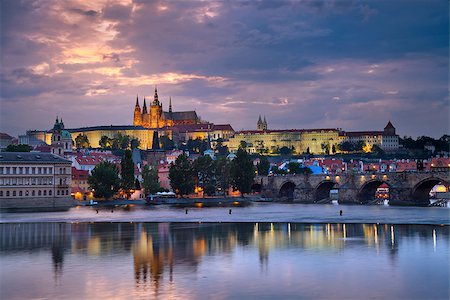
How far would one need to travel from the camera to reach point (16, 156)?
83.1 metres

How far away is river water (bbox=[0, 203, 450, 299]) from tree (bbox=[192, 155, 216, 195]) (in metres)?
55.7

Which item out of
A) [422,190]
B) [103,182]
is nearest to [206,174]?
[103,182]

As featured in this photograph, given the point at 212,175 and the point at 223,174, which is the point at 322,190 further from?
the point at 212,175

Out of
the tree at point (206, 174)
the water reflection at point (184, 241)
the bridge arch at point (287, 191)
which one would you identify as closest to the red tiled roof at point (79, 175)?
the tree at point (206, 174)

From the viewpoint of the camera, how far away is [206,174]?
108125 mm

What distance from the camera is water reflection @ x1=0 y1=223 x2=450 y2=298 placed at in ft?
98.5

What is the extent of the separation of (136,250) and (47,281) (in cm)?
905

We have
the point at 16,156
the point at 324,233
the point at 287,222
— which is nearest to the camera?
the point at 324,233

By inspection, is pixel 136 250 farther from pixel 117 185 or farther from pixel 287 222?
pixel 117 185

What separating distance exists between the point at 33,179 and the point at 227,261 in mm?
56051

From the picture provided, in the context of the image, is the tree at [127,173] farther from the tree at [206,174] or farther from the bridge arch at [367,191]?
the bridge arch at [367,191]

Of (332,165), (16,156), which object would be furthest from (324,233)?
(332,165)

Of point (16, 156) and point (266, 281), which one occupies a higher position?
point (16, 156)

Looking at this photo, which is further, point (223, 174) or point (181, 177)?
point (223, 174)
